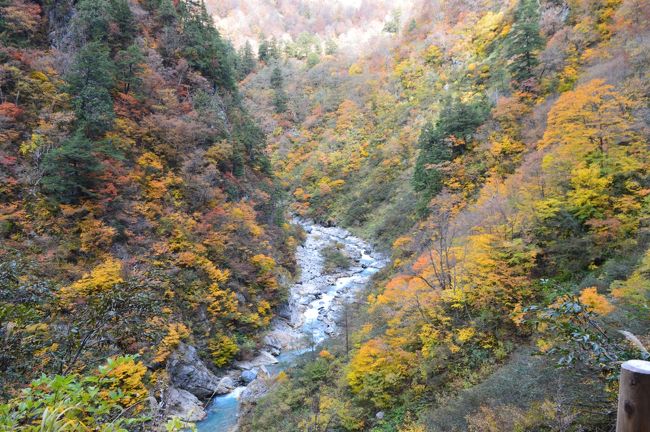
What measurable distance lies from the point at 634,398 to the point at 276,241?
32.0 metres

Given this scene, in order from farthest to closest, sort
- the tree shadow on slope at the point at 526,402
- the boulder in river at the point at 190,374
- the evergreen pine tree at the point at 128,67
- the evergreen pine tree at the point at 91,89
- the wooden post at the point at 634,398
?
1. the evergreen pine tree at the point at 128,67
2. the evergreen pine tree at the point at 91,89
3. the boulder in river at the point at 190,374
4. the tree shadow on slope at the point at 526,402
5. the wooden post at the point at 634,398

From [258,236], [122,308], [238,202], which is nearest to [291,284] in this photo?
[258,236]

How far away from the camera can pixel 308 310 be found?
2947 cm

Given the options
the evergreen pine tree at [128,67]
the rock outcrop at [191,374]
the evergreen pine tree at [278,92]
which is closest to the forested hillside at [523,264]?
the rock outcrop at [191,374]

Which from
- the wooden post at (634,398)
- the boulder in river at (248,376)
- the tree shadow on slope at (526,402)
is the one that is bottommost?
the boulder in river at (248,376)

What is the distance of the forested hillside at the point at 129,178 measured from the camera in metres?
16.3

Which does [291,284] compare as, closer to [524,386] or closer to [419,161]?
[419,161]

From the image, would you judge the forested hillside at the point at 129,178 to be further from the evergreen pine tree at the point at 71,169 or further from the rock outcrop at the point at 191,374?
the rock outcrop at the point at 191,374

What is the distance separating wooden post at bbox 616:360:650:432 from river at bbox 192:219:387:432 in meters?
17.4

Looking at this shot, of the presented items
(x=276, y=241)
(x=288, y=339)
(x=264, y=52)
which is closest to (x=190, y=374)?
(x=288, y=339)

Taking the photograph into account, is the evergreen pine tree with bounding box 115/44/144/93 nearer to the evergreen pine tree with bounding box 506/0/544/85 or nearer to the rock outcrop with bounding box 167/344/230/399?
the rock outcrop with bounding box 167/344/230/399

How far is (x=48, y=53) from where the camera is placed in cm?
2170

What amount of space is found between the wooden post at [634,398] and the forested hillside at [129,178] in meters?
10.7

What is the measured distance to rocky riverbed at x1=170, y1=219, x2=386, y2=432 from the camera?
1691 centimetres
